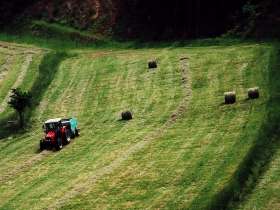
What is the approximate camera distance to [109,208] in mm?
29734

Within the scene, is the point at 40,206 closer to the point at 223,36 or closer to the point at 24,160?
the point at 24,160

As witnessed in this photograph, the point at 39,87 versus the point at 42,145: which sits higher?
the point at 39,87

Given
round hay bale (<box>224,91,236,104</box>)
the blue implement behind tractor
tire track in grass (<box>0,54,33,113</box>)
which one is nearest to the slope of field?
round hay bale (<box>224,91,236,104</box>)

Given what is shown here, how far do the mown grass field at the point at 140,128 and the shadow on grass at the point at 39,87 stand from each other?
0.19m

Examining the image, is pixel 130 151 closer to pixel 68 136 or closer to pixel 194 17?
pixel 68 136

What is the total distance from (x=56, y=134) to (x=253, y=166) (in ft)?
46.5

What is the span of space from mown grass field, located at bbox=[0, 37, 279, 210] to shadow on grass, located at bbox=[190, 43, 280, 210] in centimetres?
10

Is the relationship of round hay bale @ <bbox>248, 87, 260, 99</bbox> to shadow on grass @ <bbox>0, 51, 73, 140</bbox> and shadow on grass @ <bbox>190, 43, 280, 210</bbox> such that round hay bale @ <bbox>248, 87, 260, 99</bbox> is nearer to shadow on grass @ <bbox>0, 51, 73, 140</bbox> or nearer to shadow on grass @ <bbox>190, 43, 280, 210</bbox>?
shadow on grass @ <bbox>190, 43, 280, 210</bbox>

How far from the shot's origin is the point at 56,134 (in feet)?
135

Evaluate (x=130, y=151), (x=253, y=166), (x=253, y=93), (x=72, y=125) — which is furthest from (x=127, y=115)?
(x=253, y=166)

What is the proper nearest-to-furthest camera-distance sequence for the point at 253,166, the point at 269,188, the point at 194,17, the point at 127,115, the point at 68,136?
the point at 269,188 < the point at 253,166 < the point at 68,136 < the point at 127,115 < the point at 194,17

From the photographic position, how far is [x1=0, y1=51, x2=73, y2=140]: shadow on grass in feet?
156

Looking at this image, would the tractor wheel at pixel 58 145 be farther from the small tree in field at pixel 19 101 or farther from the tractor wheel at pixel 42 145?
the small tree in field at pixel 19 101

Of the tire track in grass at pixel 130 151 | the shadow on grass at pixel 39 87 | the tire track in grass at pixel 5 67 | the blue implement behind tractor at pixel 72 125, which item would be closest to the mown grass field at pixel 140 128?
the tire track in grass at pixel 130 151
